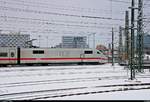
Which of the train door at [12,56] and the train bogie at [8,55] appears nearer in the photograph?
the train bogie at [8,55]

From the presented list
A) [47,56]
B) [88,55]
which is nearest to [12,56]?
[47,56]

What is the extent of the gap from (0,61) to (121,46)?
Result: 18214mm

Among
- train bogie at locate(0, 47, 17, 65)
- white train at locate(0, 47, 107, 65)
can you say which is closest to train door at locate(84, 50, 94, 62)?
white train at locate(0, 47, 107, 65)

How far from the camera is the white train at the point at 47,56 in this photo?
40188 mm

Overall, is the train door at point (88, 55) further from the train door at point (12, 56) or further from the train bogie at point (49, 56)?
the train door at point (12, 56)

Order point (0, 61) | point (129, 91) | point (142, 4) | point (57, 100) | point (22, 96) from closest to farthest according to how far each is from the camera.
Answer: point (57, 100) < point (22, 96) < point (129, 91) < point (142, 4) < point (0, 61)

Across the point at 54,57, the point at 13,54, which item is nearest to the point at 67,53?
the point at 54,57

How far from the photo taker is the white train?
40.2 meters

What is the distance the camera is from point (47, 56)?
42.6 meters

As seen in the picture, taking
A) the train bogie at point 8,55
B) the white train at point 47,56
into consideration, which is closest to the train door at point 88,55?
the white train at point 47,56

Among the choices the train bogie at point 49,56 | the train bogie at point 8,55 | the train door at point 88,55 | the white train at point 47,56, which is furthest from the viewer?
the train door at point 88,55

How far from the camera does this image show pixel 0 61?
39594mm

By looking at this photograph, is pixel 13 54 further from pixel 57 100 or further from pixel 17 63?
pixel 57 100

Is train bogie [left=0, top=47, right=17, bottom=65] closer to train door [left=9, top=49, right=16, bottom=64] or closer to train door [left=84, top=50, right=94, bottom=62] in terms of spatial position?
train door [left=9, top=49, right=16, bottom=64]
